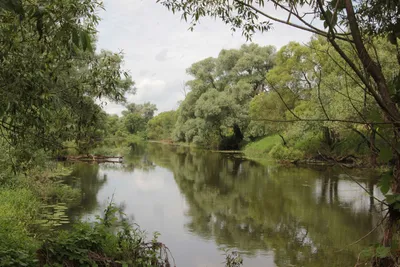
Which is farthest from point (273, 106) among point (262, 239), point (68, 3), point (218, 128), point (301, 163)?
point (68, 3)

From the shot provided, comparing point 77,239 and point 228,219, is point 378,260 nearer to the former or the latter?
point 77,239

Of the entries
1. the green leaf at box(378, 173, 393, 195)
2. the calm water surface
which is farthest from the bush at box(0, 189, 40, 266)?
the green leaf at box(378, 173, 393, 195)

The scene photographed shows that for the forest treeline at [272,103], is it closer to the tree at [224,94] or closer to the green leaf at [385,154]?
the tree at [224,94]

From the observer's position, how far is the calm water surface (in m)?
8.39

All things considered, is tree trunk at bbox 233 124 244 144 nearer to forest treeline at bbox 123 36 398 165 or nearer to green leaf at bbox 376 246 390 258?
forest treeline at bbox 123 36 398 165

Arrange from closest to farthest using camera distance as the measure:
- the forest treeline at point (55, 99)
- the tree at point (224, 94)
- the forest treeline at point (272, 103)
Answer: the forest treeline at point (55, 99), the forest treeline at point (272, 103), the tree at point (224, 94)

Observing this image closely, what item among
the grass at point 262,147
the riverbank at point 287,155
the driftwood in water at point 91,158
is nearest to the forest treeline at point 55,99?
the riverbank at point 287,155

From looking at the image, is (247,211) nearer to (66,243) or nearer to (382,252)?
(66,243)

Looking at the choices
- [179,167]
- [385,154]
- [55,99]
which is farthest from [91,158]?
[385,154]

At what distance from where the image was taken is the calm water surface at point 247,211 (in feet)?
27.5

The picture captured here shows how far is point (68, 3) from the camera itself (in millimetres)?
3617

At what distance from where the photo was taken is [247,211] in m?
12.2

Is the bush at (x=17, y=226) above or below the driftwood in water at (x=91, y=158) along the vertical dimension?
below

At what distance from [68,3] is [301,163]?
23.1 meters
